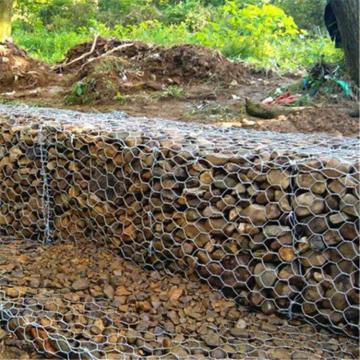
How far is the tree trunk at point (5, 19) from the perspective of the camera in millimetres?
7019

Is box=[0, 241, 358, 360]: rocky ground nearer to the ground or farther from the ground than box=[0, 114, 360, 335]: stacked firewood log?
nearer to the ground

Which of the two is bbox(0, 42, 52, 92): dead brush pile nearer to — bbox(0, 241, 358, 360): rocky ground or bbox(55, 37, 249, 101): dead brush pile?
bbox(55, 37, 249, 101): dead brush pile

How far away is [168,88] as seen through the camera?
5.08 meters

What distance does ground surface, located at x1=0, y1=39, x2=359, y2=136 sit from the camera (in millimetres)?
3758

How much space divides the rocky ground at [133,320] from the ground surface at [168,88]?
1605 millimetres

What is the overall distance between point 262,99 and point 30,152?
243 centimetres

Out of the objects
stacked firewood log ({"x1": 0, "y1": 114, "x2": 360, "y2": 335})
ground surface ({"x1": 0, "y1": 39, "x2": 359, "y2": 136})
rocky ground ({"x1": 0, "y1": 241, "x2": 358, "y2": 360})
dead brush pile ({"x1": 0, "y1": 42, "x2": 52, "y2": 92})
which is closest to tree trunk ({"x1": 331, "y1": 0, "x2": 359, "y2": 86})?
ground surface ({"x1": 0, "y1": 39, "x2": 359, "y2": 136})

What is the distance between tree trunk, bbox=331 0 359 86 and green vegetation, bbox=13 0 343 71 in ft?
1.56

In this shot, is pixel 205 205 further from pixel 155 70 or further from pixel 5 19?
pixel 5 19

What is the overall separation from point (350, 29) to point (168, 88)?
1.69 meters

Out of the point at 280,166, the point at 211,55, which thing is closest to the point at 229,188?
the point at 280,166

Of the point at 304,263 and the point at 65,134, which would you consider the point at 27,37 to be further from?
the point at 304,263

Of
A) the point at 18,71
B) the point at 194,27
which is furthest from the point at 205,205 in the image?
the point at 194,27

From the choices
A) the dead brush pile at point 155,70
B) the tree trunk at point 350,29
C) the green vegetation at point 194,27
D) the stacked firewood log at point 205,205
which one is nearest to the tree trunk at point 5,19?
the green vegetation at point 194,27
